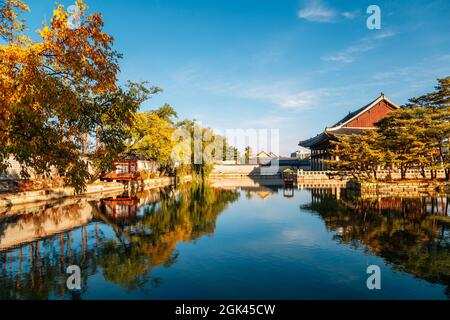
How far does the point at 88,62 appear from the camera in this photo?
7773 millimetres

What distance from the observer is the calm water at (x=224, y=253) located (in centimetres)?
796

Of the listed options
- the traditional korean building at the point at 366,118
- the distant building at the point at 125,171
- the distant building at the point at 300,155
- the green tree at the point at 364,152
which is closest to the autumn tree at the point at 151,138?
the distant building at the point at 125,171

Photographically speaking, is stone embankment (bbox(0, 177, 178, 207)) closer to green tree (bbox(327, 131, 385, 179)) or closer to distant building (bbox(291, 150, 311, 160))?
green tree (bbox(327, 131, 385, 179))

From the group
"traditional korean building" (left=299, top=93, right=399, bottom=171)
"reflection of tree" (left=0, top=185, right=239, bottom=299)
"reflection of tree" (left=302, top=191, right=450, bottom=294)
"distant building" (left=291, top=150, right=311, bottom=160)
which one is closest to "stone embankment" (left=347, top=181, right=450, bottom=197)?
"reflection of tree" (left=302, top=191, right=450, bottom=294)

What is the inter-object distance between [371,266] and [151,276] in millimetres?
6893

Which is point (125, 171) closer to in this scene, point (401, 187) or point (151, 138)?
point (151, 138)

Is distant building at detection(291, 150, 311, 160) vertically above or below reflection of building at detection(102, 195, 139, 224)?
above

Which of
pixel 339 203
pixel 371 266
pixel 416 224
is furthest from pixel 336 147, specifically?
pixel 371 266

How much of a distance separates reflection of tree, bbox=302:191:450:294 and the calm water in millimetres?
61

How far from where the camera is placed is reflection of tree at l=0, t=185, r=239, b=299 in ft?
27.0

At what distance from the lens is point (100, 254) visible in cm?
1093

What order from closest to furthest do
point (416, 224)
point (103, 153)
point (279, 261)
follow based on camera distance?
point (103, 153), point (279, 261), point (416, 224)
